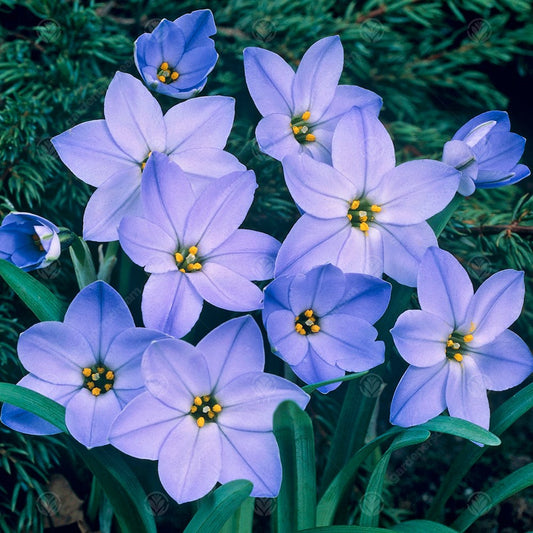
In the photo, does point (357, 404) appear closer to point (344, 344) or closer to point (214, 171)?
point (344, 344)

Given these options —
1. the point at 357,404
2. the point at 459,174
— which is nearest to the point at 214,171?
the point at 459,174

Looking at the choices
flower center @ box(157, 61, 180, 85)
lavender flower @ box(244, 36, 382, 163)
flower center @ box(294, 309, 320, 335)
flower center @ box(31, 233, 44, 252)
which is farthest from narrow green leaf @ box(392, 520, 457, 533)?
flower center @ box(157, 61, 180, 85)

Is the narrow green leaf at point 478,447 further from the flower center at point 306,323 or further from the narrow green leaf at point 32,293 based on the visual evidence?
Result: the narrow green leaf at point 32,293

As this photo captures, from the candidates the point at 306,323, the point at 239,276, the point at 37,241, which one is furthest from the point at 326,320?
the point at 37,241

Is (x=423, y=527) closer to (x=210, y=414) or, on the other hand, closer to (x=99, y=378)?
(x=210, y=414)

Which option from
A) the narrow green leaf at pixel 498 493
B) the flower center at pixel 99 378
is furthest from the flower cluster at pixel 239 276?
the narrow green leaf at pixel 498 493

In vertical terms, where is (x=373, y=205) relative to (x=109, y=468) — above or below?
above
